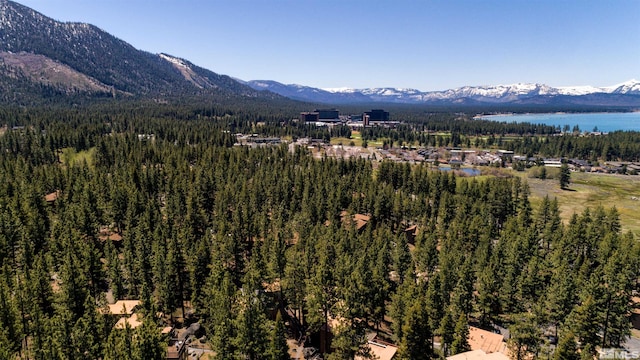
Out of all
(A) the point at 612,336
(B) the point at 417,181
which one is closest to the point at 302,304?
(A) the point at 612,336

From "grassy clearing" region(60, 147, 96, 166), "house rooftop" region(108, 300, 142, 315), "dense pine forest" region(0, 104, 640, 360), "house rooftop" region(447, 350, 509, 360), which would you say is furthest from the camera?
"grassy clearing" region(60, 147, 96, 166)

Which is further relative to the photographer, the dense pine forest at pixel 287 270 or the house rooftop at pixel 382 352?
the house rooftop at pixel 382 352

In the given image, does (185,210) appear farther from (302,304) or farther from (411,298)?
(411,298)

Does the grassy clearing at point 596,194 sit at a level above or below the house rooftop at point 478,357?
below

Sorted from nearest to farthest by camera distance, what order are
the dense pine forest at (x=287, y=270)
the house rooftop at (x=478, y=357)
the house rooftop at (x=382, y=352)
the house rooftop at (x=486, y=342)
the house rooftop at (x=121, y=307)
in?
the house rooftop at (x=478, y=357)
the dense pine forest at (x=287, y=270)
the house rooftop at (x=382, y=352)
the house rooftop at (x=486, y=342)
the house rooftop at (x=121, y=307)

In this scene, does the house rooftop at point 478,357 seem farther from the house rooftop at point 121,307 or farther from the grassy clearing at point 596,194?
the grassy clearing at point 596,194

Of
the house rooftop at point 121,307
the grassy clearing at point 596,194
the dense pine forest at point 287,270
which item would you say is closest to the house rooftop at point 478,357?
the dense pine forest at point 287,270

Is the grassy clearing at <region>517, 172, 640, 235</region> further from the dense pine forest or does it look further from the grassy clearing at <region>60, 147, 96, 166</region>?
the grassy clearing at <region>60, 147, 96, 166</region>

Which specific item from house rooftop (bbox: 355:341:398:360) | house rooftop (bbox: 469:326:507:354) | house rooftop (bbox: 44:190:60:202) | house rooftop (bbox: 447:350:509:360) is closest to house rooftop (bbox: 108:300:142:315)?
house rooftop (bbox: 355:341:398:360)
